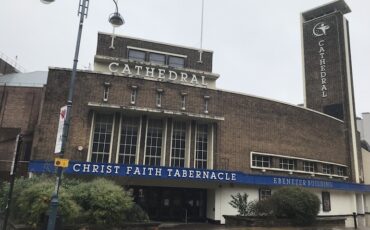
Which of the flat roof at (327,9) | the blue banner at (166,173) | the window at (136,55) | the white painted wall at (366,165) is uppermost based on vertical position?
the flat roof at (327,9)

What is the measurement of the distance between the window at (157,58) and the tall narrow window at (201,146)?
822 cm

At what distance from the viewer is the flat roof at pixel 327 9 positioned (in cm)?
4731

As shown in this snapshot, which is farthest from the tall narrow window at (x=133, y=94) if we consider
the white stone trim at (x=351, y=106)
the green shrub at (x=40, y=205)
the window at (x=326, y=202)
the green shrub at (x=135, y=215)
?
the white stone trim at (x=351, y=106)

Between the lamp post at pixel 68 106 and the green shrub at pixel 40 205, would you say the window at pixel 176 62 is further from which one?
the green shrub at pixel 40 205

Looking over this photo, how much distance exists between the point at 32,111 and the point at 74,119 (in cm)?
1300

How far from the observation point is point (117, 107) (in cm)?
2536

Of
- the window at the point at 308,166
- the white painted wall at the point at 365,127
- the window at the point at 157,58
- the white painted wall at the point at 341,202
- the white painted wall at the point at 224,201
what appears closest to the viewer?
the white painted wall at the point at 224,201

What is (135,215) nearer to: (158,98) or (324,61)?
(158,98)

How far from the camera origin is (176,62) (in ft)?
112

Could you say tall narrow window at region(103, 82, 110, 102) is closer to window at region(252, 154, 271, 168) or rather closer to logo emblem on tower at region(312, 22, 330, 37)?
window at region(252, 154, 271, 168)

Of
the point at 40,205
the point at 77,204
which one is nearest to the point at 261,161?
the point at 77,204

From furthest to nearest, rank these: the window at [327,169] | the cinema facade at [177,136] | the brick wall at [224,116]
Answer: the window at [327,169], the cinema facade at [177,136], the brick wall at [224,116]

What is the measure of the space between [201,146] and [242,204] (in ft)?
17.5

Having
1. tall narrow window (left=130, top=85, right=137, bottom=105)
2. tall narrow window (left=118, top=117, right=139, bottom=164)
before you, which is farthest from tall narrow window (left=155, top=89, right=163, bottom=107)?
tall narrow window (left=118, top=117, right=139, bottom=164)
